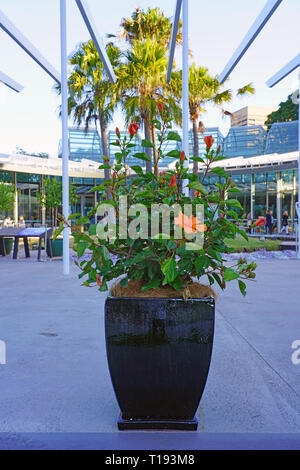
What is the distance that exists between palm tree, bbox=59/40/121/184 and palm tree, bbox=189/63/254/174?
143 inches

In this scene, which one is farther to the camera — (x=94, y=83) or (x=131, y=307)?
(x=94, y=83)

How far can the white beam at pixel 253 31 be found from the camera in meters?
6.02

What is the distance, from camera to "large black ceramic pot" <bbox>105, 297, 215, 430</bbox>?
200cm

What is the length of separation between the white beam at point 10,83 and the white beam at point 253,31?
4.29 meters

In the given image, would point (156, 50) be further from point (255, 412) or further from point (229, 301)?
point (255, 412)

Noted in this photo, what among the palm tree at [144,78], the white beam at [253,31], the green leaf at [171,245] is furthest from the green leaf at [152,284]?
the palm tree at [144,78]

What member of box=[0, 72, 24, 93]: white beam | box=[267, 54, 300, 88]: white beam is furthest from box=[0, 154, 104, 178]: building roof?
box=[267, 54, 300, 88]: white beam

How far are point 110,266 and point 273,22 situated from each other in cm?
651

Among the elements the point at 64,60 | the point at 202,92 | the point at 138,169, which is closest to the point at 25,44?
the point at 64,60

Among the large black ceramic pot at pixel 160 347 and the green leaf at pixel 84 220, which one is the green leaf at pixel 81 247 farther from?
the large black ceramic pot at pixel 160 347

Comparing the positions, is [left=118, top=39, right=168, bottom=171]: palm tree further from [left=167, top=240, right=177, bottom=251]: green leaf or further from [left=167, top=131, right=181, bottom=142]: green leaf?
[left=167, top=240, right=177, bottom=251]: green leaf

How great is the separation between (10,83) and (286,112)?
33.3 meters

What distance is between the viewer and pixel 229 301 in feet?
18.6

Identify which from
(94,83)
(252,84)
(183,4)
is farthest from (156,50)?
(183,4)
